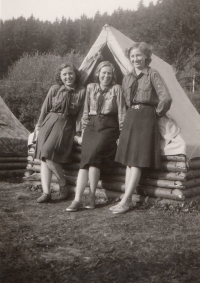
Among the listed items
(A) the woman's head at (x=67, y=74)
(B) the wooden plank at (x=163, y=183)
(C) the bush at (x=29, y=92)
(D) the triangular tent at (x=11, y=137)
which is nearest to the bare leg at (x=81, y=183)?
(B) the wooden plank at (x=163, y=183)

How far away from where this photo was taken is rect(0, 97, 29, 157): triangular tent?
7.95 m

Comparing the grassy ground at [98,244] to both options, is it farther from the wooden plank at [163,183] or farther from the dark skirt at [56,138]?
the dark skirt at [56,138]

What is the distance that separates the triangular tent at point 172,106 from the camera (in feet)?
16.4

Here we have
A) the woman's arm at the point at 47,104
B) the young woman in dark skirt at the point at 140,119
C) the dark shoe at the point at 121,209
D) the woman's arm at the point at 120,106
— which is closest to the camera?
the dark shoe at the point at 121,209

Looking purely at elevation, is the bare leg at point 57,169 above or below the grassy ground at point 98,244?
above

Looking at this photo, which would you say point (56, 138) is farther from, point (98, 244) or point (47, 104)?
point (98, 244)

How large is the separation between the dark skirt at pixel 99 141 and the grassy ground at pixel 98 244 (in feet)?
2.24

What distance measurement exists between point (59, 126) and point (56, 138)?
0.19 m

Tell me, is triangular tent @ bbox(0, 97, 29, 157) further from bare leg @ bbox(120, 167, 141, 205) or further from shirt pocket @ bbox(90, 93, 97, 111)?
bare leg @ bbox(120, 167, 141, 205)

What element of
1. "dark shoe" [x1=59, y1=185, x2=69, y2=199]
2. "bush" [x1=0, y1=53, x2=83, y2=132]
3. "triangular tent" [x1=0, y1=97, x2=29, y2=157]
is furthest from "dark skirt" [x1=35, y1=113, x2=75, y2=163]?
"bush" [x1=0, y1=53, x2=83, y2=132]

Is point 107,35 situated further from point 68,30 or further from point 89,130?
point 68,30

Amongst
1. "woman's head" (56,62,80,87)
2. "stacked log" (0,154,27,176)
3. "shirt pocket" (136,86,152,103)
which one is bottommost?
"stacked log" (0,154,27,176)

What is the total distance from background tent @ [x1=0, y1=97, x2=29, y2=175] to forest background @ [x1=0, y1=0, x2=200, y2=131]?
425 inches

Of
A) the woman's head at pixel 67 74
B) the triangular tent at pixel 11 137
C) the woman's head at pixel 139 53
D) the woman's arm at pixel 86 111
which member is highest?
the woman's head at pixel 139 53
